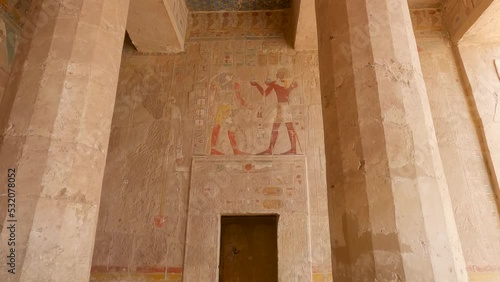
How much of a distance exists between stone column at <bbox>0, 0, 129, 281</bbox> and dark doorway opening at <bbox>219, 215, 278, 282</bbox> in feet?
15.5

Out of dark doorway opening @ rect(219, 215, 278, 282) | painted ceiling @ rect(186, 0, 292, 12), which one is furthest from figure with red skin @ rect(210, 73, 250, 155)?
dark doorway opening @ rect(219, 215, 278, 282)

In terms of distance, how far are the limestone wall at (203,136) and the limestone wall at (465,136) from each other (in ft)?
5.21

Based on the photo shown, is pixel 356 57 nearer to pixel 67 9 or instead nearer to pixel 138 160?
pixel 67 9

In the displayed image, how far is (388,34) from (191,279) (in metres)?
3.36

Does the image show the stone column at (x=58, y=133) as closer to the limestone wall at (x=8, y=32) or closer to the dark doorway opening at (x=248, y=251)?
the limestone wall at (x=8, y=32)

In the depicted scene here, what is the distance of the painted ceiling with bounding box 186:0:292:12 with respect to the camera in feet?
18.5

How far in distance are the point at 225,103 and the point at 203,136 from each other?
57 cm

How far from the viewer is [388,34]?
7.43 feet

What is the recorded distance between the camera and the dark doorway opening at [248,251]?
271 inches

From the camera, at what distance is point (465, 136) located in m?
4.88

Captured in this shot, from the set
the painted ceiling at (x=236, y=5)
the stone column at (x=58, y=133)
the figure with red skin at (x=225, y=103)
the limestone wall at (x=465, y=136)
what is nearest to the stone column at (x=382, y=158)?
the stone column at (x=58, y=133)

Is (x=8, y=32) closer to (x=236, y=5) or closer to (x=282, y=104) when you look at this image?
(x=236, y=5)

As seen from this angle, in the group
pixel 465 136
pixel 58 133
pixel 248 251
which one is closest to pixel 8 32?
pixel 58 133

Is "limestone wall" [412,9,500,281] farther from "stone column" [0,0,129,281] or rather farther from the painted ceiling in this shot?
"stone column" [0,0,129,281]
